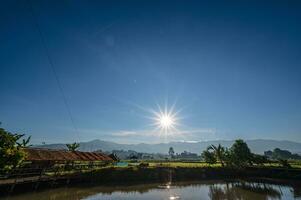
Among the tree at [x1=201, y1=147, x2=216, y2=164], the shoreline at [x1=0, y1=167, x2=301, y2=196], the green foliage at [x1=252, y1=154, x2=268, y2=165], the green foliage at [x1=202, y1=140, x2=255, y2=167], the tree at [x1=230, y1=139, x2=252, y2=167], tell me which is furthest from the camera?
the tree at [x1=201, y1=147, x2=216, y2=164]

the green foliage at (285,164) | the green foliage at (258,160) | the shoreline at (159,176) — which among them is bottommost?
the shoreline at (159,176)

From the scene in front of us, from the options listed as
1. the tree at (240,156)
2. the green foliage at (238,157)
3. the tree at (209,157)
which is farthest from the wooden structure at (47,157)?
the tree at (240,156)

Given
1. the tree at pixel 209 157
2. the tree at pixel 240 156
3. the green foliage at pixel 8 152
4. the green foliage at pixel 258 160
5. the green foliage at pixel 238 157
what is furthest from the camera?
the tree at pixel 209 157

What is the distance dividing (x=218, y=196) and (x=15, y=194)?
27.0 m

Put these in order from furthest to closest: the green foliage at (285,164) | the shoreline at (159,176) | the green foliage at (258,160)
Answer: the green foliage at (258,160) < the green foliage at (285,164) < the shoreline at (159,176)

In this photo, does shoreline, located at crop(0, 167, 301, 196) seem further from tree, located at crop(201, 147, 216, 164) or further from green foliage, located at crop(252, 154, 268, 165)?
tree, located at crop(201, 147, 216, 164)

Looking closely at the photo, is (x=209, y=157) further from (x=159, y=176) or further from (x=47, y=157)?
(x=47, y=157)

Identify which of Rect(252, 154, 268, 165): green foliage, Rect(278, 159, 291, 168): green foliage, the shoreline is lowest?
the shoreline

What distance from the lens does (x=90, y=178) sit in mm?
39656

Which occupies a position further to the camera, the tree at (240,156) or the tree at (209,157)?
the tree at (209,157)

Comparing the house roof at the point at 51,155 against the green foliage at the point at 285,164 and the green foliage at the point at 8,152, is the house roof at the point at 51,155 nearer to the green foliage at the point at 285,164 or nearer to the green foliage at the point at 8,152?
the green foliage at the point at 8,152

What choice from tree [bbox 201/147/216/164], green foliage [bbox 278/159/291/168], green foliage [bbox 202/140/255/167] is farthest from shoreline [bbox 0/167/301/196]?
tree [bbox 201/147/216/164]

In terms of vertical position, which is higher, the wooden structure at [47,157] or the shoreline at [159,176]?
the wooden structure at [47,157]

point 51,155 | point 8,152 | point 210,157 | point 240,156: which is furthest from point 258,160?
point 8,152
